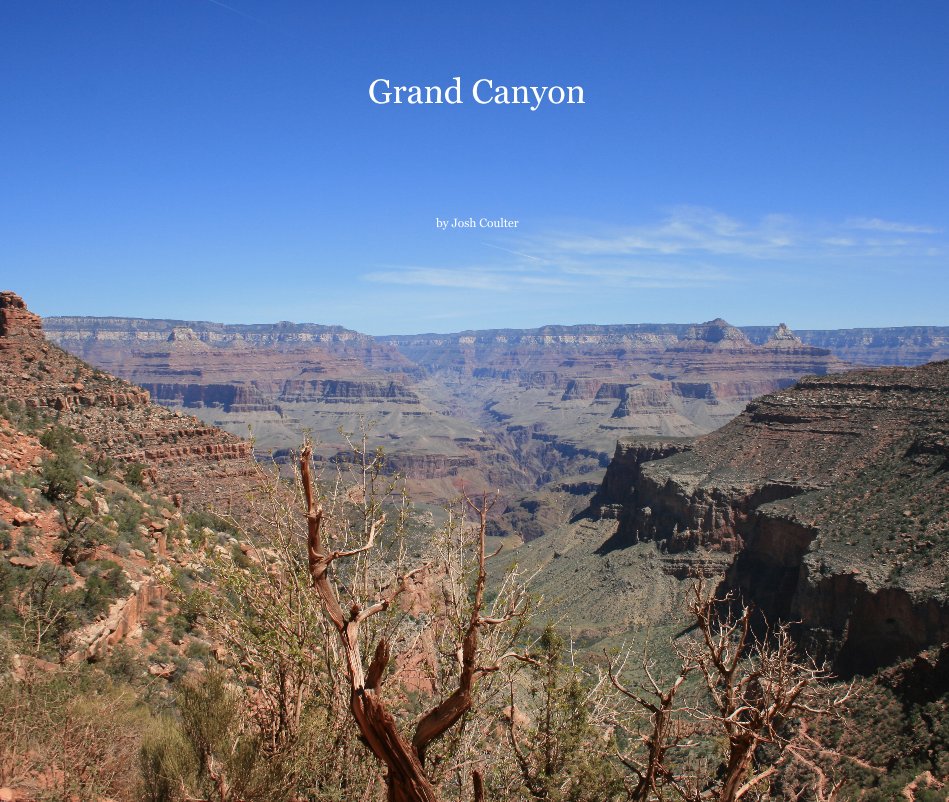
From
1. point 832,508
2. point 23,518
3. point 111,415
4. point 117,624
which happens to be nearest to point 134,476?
point 111,415

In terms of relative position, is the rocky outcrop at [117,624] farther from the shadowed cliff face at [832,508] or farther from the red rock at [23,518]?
the shadowed cliff face at [832,508]

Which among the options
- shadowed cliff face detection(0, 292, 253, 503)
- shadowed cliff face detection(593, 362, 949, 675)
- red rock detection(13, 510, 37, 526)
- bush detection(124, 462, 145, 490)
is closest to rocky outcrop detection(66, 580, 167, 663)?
red rock detection(13, 510, 37, 526)

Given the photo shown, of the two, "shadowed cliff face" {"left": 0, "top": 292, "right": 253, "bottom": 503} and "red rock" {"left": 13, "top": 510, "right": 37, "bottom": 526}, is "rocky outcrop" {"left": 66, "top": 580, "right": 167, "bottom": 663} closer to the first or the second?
"red rock" {"left": 13, "top": 510, "right": 37, "bottom": 526}

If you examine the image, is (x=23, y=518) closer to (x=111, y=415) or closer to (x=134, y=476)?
(x=134, y=476)

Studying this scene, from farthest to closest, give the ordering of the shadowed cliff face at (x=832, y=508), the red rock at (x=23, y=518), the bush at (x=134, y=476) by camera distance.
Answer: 1. the shadowed cliff face at (x=832, y=508)
2. the bush at (x=134, y=476)
3. the red rock at (x=23, y=518)

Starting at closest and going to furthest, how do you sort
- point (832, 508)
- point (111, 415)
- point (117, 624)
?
point (117, 624) < point (111, 415) < point (832, 508)

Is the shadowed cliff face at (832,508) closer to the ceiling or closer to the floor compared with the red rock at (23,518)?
closer to the floor

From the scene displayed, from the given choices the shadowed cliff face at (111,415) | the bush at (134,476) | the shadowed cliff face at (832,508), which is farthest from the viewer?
the shadowed cliff face at (111,415)

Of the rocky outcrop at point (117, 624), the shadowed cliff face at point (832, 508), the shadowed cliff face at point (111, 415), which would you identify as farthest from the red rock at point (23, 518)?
the shadowed cliff face at point (832, 508)

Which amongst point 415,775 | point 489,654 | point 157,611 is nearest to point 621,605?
point 157,611
